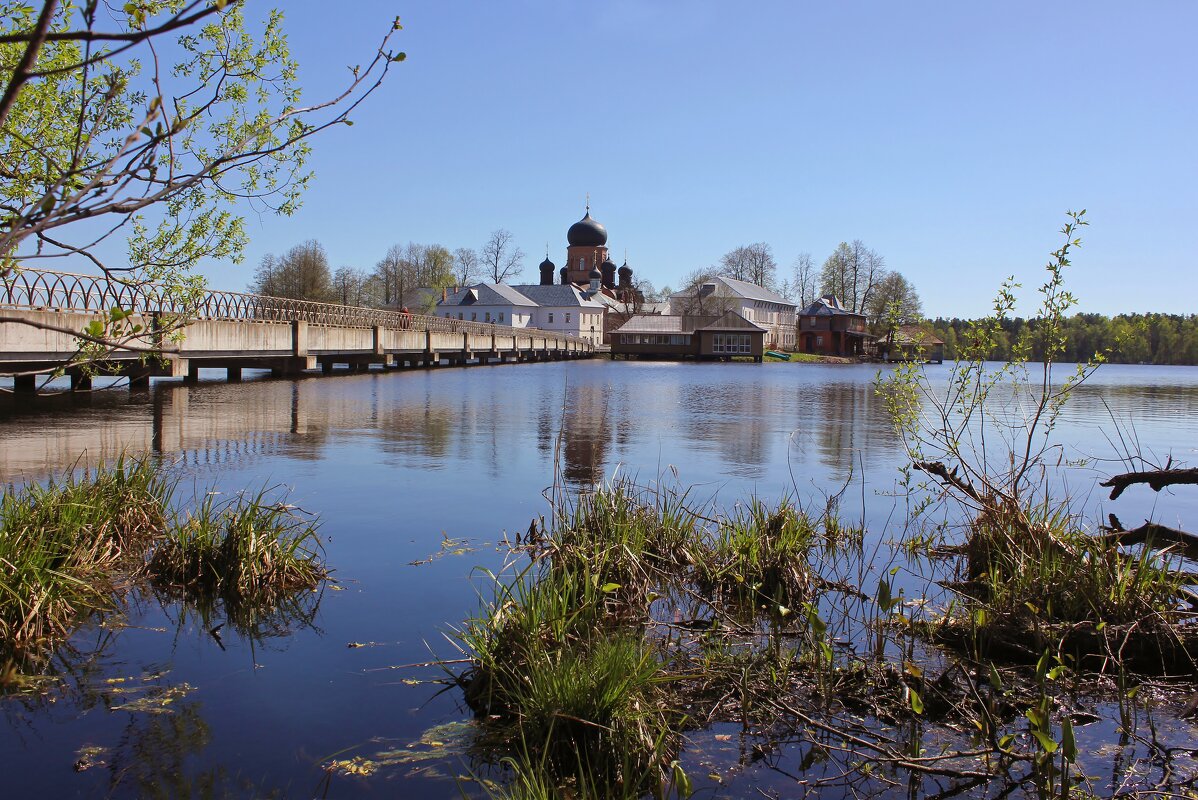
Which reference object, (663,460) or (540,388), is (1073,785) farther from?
(540,388)

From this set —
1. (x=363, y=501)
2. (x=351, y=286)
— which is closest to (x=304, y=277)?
(x=351, y=286)

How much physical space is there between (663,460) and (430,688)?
10405mm

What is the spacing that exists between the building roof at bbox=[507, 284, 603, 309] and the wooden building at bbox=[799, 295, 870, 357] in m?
29.4

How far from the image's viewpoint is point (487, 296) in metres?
114

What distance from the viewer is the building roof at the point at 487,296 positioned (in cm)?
11394

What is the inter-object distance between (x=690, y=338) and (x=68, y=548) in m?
91.6

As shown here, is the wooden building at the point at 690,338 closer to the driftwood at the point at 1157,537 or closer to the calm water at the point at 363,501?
the calm water at the point at 363,501

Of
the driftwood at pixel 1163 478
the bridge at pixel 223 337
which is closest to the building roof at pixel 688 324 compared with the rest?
the bridge at pixel 223 337

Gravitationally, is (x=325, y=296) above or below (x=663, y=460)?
above

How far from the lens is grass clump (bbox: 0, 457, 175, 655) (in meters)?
5.73

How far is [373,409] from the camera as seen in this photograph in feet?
81.3

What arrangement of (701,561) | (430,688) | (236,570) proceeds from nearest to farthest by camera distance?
(430,688) < (236,570) < (701,561)

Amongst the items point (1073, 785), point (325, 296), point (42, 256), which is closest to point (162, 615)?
point (42, 256)

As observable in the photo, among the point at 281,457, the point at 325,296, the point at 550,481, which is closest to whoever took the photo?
the point at 550,481
